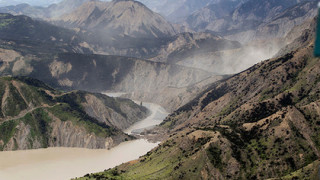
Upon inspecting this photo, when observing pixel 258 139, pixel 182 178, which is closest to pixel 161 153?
pixel 182 178

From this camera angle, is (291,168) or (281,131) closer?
(291,168)

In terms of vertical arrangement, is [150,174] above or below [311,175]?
above

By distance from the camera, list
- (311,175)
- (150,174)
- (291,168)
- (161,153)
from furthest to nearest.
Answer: (161,153)
(150,174)
(291,168)
(311,175)

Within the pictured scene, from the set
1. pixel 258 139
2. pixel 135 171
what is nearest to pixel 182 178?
pixel 135 171

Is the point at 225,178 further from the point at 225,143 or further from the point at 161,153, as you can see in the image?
the point at 161,153

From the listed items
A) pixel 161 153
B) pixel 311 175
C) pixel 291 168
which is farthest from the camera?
pixel 161 153

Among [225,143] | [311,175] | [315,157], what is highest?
[225,143]

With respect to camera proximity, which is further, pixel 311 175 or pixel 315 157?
pixel 315 157

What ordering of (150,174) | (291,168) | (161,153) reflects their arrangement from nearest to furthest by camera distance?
(291,168), (150,174), (161,153)

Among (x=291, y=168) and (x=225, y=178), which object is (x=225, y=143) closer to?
(x=225, y=178)
